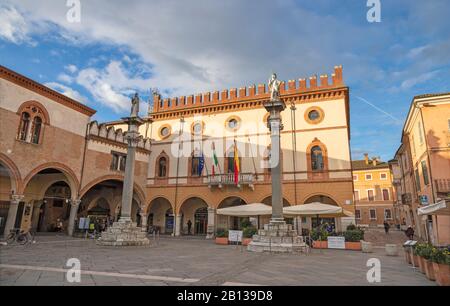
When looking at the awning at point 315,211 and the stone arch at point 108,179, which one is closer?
the awning at point 315,211

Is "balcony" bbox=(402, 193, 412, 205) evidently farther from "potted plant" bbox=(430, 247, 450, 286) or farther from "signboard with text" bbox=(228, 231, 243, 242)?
"potted plant" bbox=(430, 247, 450, 286)

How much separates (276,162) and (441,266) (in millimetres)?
7534

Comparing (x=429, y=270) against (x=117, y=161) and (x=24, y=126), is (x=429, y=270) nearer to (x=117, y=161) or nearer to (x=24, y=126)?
(x=24, y=126)

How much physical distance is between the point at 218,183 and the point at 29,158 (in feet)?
42.3

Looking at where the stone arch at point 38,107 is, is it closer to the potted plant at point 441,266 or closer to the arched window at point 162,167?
the arched window at point 162,167

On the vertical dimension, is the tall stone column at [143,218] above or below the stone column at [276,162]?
below

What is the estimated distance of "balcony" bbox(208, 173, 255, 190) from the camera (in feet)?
74.8

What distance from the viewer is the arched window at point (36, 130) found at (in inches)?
709

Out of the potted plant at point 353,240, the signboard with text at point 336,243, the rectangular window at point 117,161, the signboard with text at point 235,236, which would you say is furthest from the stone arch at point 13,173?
the potted plant at point 353,240

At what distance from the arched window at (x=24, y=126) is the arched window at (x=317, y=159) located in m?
19.2

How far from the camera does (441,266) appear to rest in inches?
246

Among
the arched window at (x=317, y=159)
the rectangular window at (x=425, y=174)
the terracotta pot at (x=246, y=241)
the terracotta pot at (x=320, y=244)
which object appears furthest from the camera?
the arched window at (x=317, y=159)

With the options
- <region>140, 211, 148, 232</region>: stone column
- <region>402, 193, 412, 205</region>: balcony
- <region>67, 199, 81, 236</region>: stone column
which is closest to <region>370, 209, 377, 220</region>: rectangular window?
<region>402, 193, 412, 205</region>: balcony

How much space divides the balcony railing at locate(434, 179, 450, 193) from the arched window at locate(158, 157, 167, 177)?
20.6m
